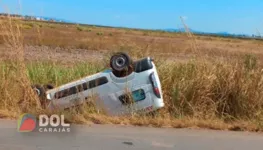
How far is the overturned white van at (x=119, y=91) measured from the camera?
639 cm

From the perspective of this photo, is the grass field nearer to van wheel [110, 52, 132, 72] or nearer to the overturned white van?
the overturned white van

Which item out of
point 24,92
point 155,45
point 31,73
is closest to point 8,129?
point 24,92

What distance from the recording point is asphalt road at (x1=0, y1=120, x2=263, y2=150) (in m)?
4.64

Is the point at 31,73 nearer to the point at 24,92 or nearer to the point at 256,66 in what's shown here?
the point at 24,92

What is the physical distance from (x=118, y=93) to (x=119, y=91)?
0.04 metres

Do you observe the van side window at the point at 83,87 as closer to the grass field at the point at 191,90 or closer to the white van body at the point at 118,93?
the white van body at the point at 118,93

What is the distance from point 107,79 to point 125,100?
47 cm

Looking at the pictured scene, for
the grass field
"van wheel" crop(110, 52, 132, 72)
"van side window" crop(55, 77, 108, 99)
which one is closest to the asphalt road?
the grass field

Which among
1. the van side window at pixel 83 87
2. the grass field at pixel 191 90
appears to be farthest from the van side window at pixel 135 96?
the van side window at pixel 83 87

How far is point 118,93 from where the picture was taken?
6.52m

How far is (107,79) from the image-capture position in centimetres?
661

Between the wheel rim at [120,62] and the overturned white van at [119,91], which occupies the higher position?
the wheel rim at [120,62]

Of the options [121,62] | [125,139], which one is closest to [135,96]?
[121,62]

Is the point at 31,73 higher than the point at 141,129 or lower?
higher
